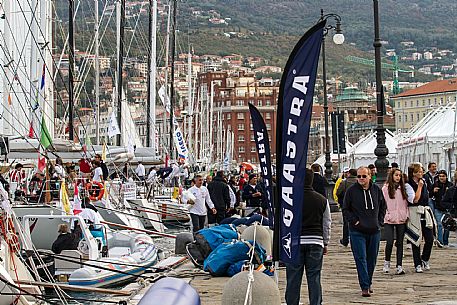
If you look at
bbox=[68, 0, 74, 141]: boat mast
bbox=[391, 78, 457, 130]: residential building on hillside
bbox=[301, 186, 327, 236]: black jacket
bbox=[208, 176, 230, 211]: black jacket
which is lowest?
bbox=[208, 176, 230, 211]: black jacket

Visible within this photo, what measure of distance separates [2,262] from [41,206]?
8.88m

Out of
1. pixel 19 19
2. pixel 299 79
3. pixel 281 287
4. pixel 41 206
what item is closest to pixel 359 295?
pixel 281 287

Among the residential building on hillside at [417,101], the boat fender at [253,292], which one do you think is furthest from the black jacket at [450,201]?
the residential building on hillside at [417,101]

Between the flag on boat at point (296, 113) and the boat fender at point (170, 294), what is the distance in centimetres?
138

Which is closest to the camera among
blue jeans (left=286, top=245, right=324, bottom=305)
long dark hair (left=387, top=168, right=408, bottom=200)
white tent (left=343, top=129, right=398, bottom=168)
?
blue jeans (left=286, top=245, right=324, bottom=305)

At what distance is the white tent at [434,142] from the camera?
40.4 metres

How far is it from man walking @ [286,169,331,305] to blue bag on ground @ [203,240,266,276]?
195 inches

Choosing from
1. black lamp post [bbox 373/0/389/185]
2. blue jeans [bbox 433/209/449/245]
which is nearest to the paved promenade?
blue jeans [bbox 433/209/449/245]

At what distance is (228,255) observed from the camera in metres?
17.2

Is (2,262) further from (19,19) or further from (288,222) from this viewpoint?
(19,19)

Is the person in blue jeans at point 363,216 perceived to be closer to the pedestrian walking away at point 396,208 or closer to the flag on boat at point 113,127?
the pedestrian walking away at point 396,208

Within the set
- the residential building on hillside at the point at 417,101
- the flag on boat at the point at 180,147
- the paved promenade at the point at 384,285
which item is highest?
the residential building on hillside at the point at 417,101

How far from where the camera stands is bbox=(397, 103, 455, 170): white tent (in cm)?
4038

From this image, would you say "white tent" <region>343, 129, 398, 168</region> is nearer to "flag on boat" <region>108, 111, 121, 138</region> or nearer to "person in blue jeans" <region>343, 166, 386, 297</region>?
"flag on boat" <region>108, 111, 121, 138</region>
